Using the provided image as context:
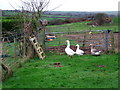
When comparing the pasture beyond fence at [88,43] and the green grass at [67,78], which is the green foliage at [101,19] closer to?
the pasture beyond fence at [88,43]

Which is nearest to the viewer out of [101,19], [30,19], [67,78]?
[67,78]

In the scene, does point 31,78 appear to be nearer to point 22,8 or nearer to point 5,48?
point 5,48

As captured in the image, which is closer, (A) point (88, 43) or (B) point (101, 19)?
(A) point (88, 43)

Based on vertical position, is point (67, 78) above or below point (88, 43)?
below

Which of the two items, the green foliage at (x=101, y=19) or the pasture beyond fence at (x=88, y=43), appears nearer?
the pasture beyond fence at (x=88, y=43)

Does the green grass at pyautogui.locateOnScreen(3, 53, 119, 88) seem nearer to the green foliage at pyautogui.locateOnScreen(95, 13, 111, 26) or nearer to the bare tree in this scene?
the bare tree

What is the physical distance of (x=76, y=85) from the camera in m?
7.89

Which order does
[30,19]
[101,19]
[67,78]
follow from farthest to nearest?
[101,19] < [30,19] < [67,78]

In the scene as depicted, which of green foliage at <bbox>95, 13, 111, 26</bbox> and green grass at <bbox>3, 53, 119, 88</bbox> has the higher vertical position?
green foliage at <bbox>95, 13, 111, 26</bbox>

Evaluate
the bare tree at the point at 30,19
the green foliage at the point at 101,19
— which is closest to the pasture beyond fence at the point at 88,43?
the bare tree at the point at 30,19

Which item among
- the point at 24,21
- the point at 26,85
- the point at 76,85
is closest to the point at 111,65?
the point at 76,85

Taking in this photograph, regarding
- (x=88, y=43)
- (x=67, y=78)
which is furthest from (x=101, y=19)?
(x=67, y=78)

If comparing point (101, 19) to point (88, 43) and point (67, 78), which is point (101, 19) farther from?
point (67, 78)

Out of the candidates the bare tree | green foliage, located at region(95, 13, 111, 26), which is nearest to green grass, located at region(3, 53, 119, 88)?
the bare tree
